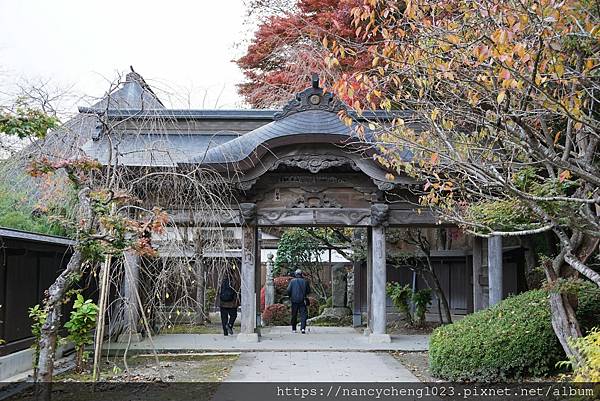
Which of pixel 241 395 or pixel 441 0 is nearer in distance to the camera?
pixel 441 0

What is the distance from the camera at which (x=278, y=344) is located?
1216 cm

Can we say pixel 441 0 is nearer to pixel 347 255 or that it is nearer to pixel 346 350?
pixel 346 350

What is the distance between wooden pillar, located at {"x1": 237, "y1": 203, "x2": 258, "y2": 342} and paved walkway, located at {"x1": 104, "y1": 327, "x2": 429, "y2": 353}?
306mm

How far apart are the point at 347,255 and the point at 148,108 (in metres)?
10.3

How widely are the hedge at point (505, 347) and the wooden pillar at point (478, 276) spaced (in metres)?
4.94

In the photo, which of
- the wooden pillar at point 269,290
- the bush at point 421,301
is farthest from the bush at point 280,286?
the bush at point 421,301

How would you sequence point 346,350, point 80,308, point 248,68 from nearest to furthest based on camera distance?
point 80,308 → point 346,350 → point 248,68

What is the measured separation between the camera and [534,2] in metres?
4.77

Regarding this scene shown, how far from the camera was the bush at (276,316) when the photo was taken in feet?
60.2

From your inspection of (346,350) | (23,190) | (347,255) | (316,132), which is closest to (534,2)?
(316,132)

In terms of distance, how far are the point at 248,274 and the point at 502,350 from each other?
5613mm

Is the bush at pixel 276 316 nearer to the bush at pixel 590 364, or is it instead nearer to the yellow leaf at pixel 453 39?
the bush at pixel 590 364

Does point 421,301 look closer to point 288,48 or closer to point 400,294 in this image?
point 400,294

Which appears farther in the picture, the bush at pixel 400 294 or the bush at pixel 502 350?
the bush at pixel 400 294
